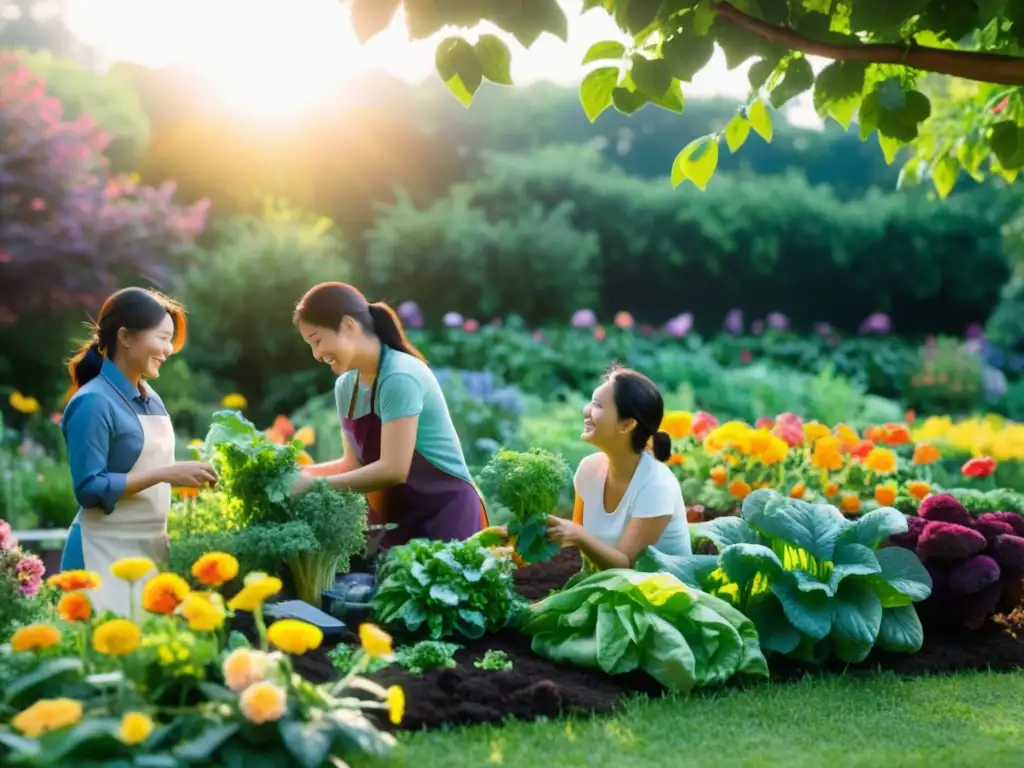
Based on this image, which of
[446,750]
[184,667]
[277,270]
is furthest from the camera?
[277,270]

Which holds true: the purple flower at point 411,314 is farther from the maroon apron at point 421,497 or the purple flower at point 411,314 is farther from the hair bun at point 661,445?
the hair bun at point 661,445

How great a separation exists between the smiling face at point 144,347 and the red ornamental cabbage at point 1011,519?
3310 mm

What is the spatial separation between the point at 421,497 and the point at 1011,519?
2487 mm

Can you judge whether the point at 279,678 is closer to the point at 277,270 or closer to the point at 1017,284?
the point at 277,270

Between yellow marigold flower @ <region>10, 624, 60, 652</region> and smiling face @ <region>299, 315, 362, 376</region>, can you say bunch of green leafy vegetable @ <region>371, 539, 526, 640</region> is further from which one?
yellow marigold flower @ <region>10, 624, 60, 652</region>

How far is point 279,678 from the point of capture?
9.36ft

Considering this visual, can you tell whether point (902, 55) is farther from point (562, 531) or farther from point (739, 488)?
point (739, 488)

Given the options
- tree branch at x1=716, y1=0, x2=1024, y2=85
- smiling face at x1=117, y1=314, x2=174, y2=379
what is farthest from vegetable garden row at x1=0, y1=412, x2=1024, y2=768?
tree branch at x1=716, y1=0, x2=1024, y2=85

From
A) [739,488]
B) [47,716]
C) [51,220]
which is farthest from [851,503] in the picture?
[51,220]

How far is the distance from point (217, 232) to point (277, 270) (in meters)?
3.49

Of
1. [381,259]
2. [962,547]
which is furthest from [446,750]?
[381,259]

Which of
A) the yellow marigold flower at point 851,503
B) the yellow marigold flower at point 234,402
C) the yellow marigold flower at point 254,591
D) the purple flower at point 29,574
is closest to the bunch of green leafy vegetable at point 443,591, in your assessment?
the yellow marigold flower at point 254,591

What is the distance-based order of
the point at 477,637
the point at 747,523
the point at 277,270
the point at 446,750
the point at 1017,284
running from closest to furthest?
the point at 446,750 < the point at 477,637 < the point at 747,523 < the point at 277,270 < the point at 1017,284

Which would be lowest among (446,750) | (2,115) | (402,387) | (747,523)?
(446,750)
